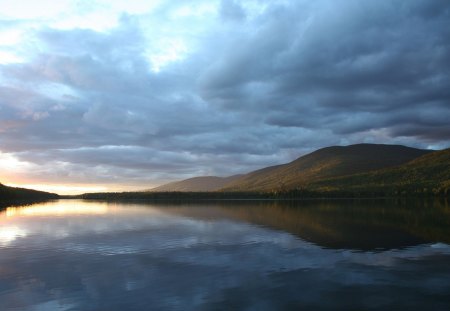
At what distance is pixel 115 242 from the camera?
6788 centimetres

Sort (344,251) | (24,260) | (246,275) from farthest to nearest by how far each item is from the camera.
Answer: (344,251), (24,260), (246,275)

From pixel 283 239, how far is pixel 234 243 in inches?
360

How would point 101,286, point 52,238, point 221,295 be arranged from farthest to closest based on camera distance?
point 52,238 < point 101,286 < point 221,295

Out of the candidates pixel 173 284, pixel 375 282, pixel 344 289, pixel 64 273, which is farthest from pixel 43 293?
pixel 375 282

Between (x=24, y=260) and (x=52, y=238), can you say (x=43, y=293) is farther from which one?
(x=52, y=238)

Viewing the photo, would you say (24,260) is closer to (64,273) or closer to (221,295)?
(64,273)

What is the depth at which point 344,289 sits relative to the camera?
118 feet

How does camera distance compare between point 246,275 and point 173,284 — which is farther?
point 246,275

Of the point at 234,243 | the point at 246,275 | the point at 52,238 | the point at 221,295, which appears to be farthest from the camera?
the point at 52,238

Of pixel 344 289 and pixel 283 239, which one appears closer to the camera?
pixel 344 289

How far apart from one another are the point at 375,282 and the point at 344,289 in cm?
426

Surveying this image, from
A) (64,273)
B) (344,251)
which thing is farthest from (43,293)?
(344,251)

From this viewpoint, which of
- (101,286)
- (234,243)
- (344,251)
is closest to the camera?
(101,286)

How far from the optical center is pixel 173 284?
38.3 meters
